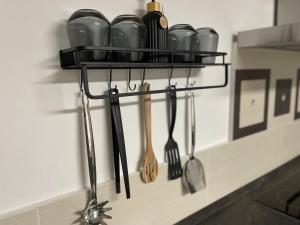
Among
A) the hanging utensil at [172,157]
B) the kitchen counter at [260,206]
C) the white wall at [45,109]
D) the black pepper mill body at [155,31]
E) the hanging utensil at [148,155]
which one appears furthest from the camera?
the kitchen counter at [260,206]

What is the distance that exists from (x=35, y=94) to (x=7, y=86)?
61 millimetres

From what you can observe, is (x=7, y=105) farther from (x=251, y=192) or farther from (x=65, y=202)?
(x=251, y=192)

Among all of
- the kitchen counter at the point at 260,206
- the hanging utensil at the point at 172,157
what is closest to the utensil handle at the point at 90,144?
the hanging utensil at the point at 172,157

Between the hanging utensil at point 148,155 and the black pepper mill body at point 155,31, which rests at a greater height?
the black pepper mill body at point 155,31

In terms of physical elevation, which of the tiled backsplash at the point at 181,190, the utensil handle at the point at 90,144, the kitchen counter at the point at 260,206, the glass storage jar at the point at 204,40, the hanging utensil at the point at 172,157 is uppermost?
the glass storage jar at the point at 204,40

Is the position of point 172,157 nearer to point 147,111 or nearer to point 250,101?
point 147,111

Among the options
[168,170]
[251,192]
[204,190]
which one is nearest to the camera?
[168,170]

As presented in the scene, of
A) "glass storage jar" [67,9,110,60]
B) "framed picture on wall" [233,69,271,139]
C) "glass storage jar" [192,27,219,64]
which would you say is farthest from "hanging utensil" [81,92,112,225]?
"framed picture on wall" [233,69,271,139]

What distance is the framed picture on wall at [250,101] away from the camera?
1150 millimetres

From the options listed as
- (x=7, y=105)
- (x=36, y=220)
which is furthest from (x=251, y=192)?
(x=7, y=105)

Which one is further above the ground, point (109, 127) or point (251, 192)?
point (109, 127)

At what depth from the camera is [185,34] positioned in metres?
0.80

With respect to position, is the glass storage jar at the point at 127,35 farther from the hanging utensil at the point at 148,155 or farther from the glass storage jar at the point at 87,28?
the hanging utensil at the point at 148,155

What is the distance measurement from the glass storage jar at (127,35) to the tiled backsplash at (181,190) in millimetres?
369
